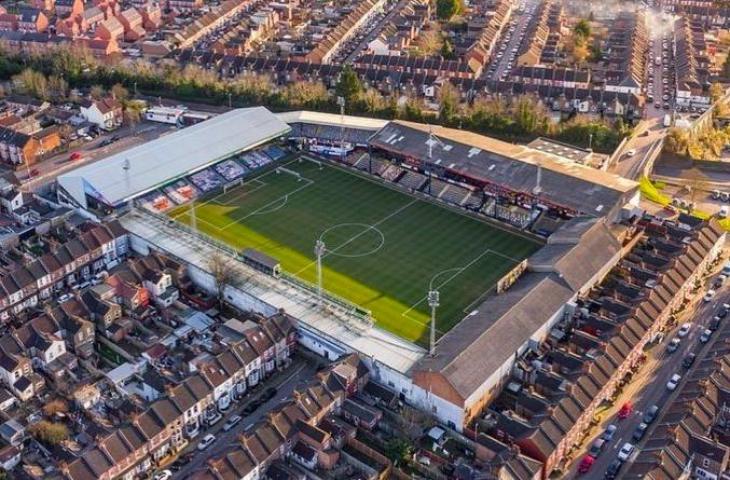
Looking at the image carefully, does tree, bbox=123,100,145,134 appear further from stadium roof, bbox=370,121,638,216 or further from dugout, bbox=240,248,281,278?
dugout, bbox=240,248,281,278

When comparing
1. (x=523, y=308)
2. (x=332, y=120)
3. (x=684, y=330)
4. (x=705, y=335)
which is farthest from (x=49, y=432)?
(x=332, y=120)

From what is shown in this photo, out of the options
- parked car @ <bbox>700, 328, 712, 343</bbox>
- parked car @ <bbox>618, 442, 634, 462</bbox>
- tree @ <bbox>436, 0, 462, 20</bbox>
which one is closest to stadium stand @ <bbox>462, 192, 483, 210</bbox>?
parked car @ <bbox>700, 328, 712, 343</bbox>

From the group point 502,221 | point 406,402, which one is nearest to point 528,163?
point 502,221

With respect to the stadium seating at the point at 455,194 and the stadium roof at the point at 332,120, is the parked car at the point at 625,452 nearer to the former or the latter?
the stadium seating at the point at 455,194

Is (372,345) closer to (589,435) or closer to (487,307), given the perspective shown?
(487,307)

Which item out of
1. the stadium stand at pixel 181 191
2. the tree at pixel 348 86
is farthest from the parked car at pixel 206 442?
the tree at pixel 348 86

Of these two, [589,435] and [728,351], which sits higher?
[728,351]
